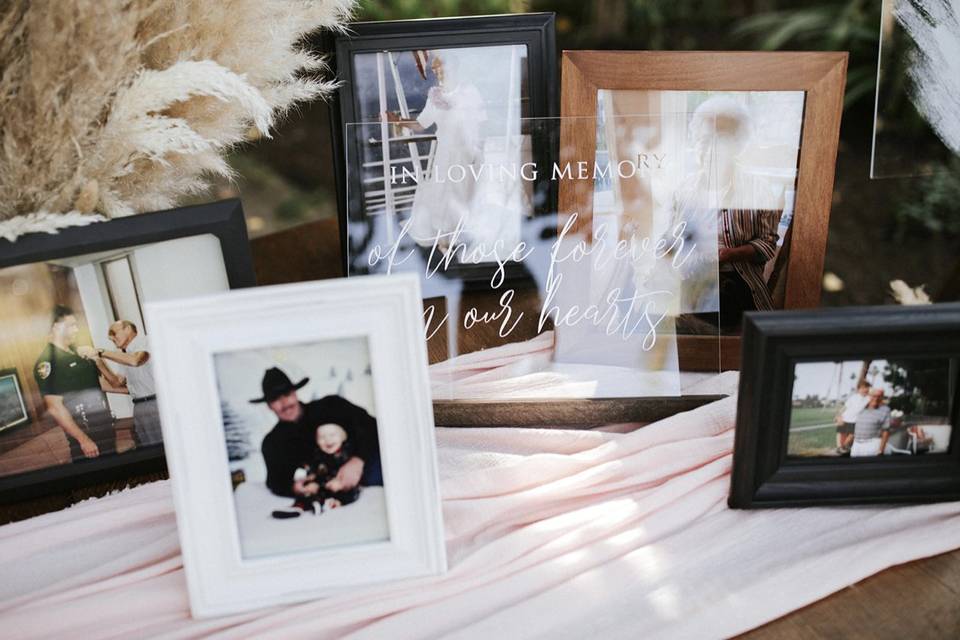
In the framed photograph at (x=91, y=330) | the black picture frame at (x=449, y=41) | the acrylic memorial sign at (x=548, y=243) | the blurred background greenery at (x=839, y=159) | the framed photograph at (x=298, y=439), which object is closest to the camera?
the framed photograph at (x=298, y=439)

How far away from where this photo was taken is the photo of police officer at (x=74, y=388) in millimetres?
717

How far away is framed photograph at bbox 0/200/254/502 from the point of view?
0.70 meters

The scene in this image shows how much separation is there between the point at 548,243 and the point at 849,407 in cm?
32

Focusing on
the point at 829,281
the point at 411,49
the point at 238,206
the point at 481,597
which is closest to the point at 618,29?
the point at 829,281

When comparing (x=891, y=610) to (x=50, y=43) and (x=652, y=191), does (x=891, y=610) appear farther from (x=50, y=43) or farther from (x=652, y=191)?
(x=50, y=43)

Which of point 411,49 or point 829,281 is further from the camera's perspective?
point 829,281

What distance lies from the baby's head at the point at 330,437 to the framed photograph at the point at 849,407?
0.32 m

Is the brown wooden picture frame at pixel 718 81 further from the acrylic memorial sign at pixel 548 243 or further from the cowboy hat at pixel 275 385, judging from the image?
the cowboy hat at pixel 275 385

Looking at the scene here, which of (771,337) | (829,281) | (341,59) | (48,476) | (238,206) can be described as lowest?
(829,281)

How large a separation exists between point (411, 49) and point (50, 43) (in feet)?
1.24

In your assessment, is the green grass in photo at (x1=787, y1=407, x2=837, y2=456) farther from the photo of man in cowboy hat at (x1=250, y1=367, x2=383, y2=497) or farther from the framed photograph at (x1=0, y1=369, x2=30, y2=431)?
the framed photograph at (x1=0, y1=369, x2=30, y2=431)

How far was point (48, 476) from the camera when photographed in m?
0.75

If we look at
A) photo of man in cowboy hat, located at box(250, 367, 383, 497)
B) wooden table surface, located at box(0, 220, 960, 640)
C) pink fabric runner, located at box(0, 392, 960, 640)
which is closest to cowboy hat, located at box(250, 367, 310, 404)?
photo of man in cowboy hat, located at box(250, 367, 383, 497)

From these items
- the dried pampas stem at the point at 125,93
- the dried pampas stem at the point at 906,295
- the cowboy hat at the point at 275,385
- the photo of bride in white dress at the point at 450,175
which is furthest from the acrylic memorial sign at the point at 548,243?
Result: the dried pampas stem at the point at 906,295
